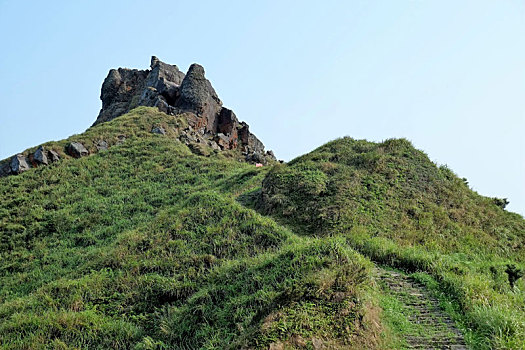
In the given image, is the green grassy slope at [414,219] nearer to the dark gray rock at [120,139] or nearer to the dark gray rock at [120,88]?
the dark gray rock at [120,139]

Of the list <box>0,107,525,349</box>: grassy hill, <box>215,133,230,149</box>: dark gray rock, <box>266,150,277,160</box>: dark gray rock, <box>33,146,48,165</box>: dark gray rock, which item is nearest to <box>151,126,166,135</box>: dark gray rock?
<box>215,133,230,149</box>: dark gray rock

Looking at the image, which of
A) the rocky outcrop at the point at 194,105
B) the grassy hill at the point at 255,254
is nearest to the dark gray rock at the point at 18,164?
the grassy hill at the point at 255,254

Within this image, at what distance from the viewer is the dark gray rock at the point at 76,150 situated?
2772cm

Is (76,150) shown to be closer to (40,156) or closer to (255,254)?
(40,156)

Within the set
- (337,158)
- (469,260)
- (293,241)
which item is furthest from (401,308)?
(337,158)

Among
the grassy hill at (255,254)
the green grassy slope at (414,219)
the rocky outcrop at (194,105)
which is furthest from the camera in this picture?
the rocky outcrop at (194,105)

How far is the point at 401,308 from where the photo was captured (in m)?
7.95

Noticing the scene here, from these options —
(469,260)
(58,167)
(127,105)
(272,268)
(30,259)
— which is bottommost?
(469,260)

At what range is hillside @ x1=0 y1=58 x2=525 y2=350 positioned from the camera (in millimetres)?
7008

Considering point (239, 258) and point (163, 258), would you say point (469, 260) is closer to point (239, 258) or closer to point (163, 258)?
point (239, 258)

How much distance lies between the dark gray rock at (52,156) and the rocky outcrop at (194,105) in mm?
11272

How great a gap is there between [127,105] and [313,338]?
1710 inches

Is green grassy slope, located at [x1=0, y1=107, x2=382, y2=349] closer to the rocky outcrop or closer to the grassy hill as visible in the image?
the grassy hill

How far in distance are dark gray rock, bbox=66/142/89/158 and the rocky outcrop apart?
30.5 ft
